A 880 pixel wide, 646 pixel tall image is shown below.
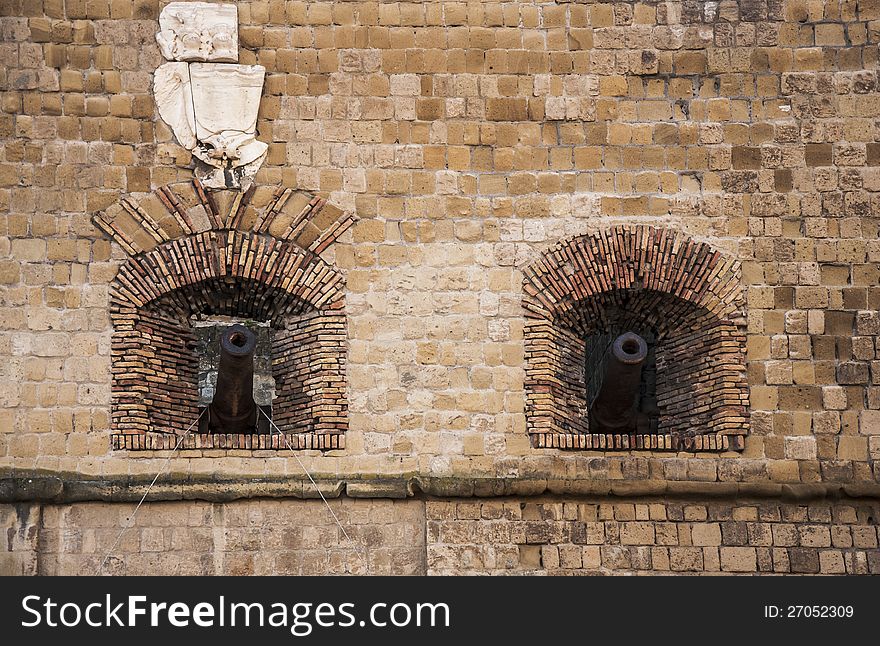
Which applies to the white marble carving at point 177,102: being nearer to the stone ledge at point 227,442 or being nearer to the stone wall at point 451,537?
the stone ledge at point 227,442

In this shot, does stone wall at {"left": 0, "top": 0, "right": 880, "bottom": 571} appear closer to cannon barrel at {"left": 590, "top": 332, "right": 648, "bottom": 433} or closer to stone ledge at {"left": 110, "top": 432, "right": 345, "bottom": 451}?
stone ledge at {"left": 110, "top": 432, "right": 345, "bottom": 451}

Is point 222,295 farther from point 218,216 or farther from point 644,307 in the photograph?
point 644,307

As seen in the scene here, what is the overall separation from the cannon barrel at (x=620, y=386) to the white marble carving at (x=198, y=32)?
12.9 ft

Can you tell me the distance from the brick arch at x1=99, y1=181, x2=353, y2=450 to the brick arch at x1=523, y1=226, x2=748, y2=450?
1.62 m

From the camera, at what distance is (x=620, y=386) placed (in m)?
16.8

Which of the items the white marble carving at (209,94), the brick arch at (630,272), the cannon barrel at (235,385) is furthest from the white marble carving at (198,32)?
the brick arch at (630,272)

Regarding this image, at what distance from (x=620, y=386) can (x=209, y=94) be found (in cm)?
405

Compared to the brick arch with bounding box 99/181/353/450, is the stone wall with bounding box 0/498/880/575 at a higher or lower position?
lower

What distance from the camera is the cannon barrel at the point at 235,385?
16.2m

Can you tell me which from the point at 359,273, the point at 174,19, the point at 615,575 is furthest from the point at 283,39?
the point at 615,575

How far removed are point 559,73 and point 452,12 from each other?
1.02m

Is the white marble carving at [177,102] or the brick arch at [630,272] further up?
the white marble carving at [177,102]

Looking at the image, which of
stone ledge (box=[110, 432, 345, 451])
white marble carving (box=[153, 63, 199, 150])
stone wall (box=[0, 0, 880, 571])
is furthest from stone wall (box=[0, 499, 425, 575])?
white marble carving (box=[153, 63, 199, 150])

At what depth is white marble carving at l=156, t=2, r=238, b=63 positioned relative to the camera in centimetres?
1717
